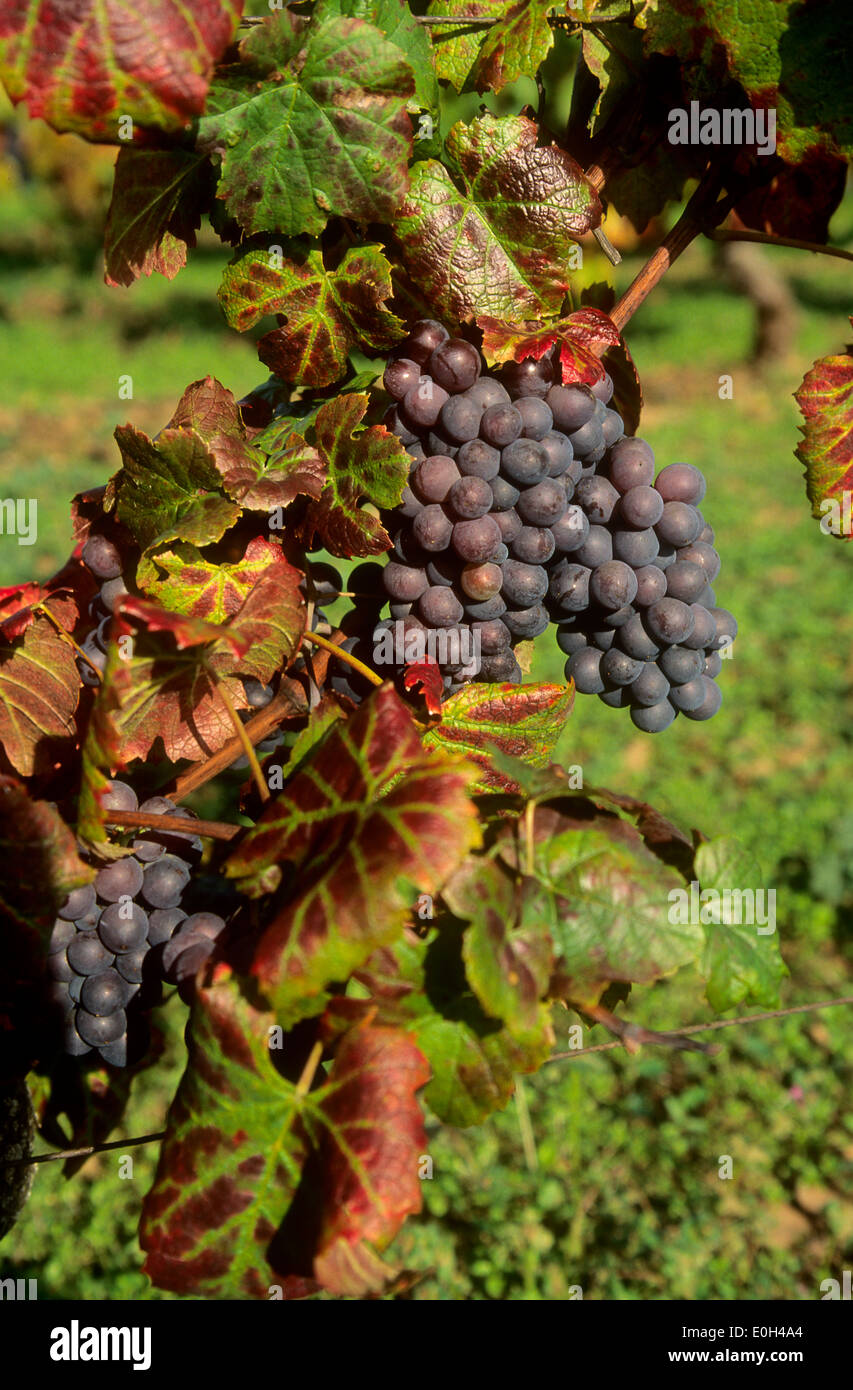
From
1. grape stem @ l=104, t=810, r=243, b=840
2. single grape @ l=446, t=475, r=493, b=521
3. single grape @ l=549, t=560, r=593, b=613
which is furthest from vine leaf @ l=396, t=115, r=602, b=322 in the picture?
grape stem @ l=104, t=810, r=243, b=840

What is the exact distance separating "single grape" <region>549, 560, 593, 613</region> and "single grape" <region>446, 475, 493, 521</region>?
0.12m

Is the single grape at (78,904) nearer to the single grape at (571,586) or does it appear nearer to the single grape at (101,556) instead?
the single grape at (101,556)

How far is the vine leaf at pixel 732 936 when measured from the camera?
2.68 feet

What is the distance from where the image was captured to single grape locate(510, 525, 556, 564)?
3.13 ft

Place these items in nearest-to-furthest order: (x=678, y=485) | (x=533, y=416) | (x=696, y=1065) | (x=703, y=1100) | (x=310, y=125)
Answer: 1. (x=310, y=125)
2. (x=533, y=416)
3. (x=678, y=485)
4. (x=703, y=1100)
5. (x=696, y=1065)

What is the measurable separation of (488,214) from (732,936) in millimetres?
612

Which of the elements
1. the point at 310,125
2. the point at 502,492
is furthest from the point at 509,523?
the point at 310,125

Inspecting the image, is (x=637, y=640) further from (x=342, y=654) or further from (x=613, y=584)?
(x=342, y=654)

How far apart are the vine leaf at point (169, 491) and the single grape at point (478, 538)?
199 millimetres

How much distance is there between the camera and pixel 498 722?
3.11ft

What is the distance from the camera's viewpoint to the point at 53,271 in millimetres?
11281

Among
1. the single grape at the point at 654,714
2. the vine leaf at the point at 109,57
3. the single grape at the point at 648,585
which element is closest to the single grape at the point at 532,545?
the single grape at the point at 648,585

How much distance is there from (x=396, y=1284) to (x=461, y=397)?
659 millimetres
